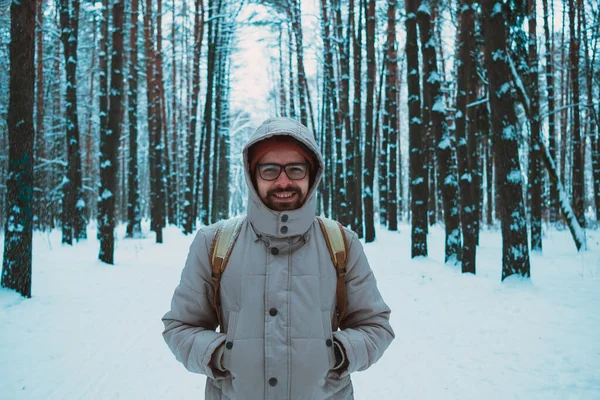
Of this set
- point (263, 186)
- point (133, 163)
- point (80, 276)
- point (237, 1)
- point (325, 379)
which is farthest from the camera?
point (237, 1)

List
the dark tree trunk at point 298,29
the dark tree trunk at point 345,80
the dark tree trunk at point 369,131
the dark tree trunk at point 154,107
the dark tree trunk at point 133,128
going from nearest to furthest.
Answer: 1. the dark tree trunk at point 133,128
2. the dark tree trunk at point 369,131
3. the dark tree trunk at point 345,80
4. the dark tree trunk at point 154,107
5. the dark tree trunk at point 298,29

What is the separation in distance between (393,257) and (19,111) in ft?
27.8

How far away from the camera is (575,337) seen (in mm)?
4461

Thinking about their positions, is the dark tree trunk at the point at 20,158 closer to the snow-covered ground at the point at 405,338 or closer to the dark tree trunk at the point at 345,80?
the snow-covered ground at the point at 405,338

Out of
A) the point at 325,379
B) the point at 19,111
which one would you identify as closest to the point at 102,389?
the point at 325,379

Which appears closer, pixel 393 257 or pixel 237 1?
pixel 393 257

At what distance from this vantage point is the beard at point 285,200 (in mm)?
1672

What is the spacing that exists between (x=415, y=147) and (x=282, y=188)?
9.16m

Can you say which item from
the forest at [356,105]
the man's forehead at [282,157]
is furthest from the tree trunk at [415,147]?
the man's forehead at [282,157]

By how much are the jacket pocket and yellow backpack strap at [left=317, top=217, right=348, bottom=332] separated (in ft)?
1.44

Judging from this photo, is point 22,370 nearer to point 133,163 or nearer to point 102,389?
point 102,389

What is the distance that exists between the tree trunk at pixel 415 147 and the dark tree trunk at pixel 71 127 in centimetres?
931

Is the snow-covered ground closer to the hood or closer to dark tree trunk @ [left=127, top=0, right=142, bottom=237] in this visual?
the hood

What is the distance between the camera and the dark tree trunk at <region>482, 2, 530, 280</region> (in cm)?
666
